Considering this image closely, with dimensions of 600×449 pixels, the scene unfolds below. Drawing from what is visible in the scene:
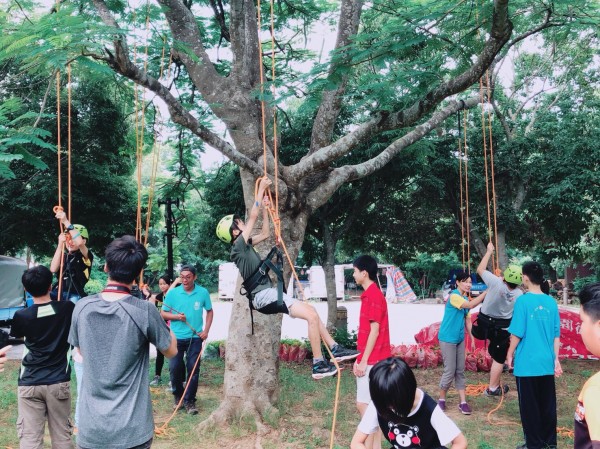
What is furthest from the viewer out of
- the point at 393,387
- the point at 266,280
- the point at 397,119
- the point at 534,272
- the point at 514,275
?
the point at 397,119

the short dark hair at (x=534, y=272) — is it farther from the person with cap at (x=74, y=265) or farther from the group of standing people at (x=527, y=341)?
the person with cap at (x=74, y=265)

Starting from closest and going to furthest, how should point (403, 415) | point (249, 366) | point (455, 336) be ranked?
point (403, 415) → point (249, 366) → point (455, 336)

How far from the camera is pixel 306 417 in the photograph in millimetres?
6805

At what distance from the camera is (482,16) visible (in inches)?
237

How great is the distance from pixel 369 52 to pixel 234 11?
289 cm

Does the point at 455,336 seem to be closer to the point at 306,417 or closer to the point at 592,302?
the point at 306,417

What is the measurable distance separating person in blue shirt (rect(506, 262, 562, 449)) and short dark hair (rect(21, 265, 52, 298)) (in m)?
4.17

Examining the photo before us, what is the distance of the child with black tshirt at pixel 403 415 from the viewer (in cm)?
257

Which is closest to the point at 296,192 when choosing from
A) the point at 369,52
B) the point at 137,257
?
the point at 369,52

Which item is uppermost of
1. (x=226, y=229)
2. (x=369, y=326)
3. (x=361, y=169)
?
(x=361, y=169)

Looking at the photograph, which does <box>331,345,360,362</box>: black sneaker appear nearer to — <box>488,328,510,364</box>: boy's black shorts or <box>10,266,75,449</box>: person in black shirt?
<box>10,266,75,449</box>: person in black shirt

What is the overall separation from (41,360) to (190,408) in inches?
131

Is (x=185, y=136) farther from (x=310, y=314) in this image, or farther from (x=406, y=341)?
(x=406, y=341)

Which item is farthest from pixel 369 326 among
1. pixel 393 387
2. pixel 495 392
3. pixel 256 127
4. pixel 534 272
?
pixel 495 392
